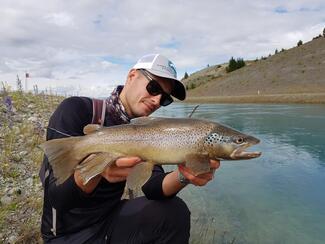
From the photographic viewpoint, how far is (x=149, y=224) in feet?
9.75

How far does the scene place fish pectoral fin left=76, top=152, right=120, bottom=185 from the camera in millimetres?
2273

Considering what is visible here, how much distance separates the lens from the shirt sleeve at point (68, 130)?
93.5 inches

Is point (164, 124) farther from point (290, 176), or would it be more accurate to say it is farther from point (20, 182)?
point (290, 176)

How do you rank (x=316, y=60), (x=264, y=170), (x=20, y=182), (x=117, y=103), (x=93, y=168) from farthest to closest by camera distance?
1. (x=316, y=60)
2. (x=264, y=170)
3. (x=20, y=182)
4. (x=117, y=103)
5. (x=93, y=168)

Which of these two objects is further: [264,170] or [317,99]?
[317,99]

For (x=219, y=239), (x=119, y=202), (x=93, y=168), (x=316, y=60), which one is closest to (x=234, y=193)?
(x=219, y=239)

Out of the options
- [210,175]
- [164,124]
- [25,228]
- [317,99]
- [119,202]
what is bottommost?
[317,99]

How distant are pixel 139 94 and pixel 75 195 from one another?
3.23 feet

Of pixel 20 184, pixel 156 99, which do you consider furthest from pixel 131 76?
pixel 20 184

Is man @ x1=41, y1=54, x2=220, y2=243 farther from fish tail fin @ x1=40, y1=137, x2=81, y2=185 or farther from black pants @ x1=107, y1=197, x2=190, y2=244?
fish tail fin @ x1=40, y1=137, x2=81, y2=185

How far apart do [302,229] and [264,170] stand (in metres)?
2.87

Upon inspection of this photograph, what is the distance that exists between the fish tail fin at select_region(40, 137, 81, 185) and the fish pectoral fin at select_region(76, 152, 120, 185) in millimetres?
58

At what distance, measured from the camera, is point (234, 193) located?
6180 millimetres

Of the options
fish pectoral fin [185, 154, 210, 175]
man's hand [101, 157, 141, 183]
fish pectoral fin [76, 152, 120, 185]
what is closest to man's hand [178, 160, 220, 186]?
fish pectoral fin [185, 154, 210, 175]
